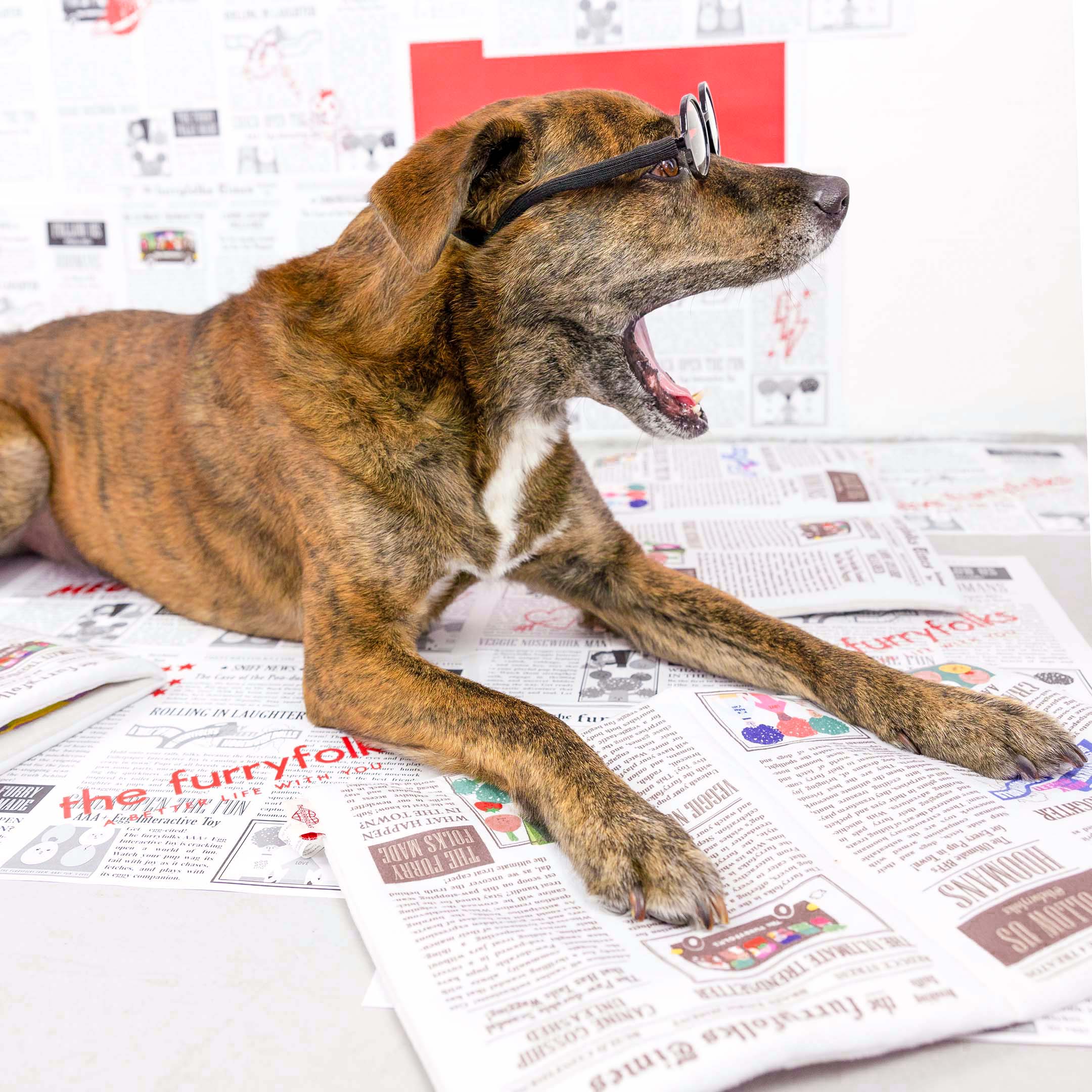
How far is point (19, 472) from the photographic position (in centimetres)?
233

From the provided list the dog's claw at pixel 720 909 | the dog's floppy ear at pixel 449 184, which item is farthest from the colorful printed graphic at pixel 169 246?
the dog's claw at pixel 720 909

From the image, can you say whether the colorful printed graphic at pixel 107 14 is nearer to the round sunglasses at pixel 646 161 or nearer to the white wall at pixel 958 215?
the white wall at pixel 958 215

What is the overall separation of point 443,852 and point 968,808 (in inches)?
27.4

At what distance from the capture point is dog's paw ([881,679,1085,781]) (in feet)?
5.07

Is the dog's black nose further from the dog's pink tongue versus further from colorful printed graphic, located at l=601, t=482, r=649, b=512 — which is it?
colorful printed graphic, located at l=601, t=482, r=649, b=512

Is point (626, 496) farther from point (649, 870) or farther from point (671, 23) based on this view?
point (649, 870)

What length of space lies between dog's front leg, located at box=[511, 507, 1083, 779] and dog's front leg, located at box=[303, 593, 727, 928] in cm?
41

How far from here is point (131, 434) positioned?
2184mm

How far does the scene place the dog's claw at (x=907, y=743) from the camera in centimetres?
163

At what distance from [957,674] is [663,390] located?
2.29ft

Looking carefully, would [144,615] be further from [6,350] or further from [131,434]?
[6,350]

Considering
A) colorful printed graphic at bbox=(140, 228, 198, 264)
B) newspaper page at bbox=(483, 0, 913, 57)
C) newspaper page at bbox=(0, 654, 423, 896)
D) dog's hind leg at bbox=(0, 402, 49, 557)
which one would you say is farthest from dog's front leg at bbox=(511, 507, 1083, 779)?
colorful printed graphic at bbox=(140, 228, 198, 264)

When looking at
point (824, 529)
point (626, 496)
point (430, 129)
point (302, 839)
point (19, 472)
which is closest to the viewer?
point (302, 839)

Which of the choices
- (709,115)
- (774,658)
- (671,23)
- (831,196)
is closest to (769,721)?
(774,658)
